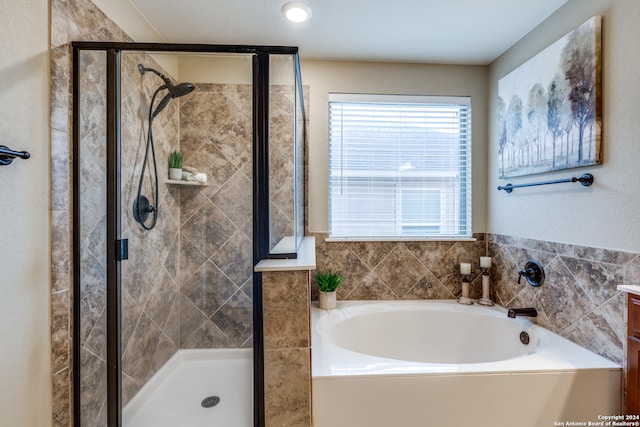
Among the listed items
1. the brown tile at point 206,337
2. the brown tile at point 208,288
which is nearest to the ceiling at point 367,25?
the brown tile at point 208,288

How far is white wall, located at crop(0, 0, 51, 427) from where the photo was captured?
975 millimetres

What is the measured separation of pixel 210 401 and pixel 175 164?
47.5 inches

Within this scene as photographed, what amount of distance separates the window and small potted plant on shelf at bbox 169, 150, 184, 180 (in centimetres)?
110

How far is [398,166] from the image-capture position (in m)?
2.23

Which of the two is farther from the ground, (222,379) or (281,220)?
(281,220)

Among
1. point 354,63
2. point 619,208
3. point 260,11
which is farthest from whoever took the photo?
point 354,63

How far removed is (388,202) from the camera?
7.30ft

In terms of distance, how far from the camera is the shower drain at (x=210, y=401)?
54.5 inches

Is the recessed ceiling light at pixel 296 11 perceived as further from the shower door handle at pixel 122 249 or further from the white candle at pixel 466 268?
the white candle at pixel 466 268

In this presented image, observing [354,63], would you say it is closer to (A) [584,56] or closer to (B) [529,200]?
(A) [584,56]

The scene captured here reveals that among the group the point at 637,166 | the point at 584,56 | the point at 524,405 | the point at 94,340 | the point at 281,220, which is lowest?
the point at 524,405

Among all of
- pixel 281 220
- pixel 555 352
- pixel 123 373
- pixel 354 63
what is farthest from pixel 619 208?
pixel 123 373

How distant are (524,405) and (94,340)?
1.94 m

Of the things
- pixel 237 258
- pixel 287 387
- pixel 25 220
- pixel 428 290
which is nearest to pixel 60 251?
pixel 25 220
